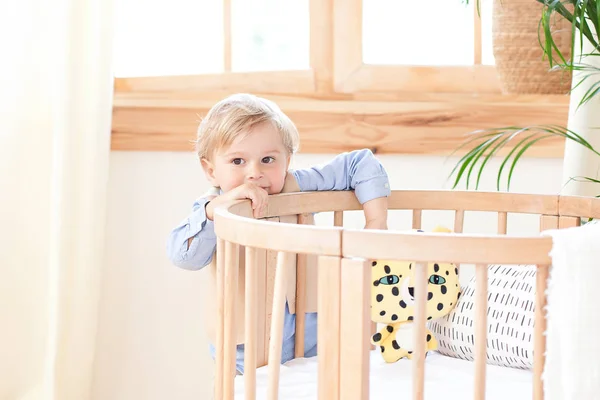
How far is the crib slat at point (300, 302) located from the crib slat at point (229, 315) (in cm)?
39

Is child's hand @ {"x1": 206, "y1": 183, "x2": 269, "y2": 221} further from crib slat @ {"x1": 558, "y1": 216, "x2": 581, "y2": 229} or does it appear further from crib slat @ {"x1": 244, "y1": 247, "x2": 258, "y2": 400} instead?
crib slat @ {"x1": 558, "y1": 216, "x2": 581, "y2": 229}

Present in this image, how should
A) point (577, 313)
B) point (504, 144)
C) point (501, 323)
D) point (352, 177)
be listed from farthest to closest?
point (504, 144), point (352, 177), point (501, 323), point (577, 313)

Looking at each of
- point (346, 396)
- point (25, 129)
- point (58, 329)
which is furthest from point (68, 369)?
point (346, 396)

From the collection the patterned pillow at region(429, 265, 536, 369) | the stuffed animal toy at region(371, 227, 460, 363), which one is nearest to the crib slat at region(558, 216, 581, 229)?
the patterned pillow at region(429, 265, 536, 369)

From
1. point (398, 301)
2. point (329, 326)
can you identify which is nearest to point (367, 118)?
point (398, 301)

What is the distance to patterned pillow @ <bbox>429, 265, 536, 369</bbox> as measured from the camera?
1.35m

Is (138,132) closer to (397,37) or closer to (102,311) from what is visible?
(102,311)

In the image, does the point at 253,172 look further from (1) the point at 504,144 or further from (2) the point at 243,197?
(1) the point at 504,144

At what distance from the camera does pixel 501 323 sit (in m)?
1.38

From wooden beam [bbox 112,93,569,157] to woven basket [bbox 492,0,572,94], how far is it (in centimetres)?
5

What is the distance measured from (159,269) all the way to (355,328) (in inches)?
44.1

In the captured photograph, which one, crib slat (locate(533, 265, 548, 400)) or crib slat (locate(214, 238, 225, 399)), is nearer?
crib slat (locate(533, 265, 548, 400))

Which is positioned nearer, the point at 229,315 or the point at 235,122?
the point at 229,315

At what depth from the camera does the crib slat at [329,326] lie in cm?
90
